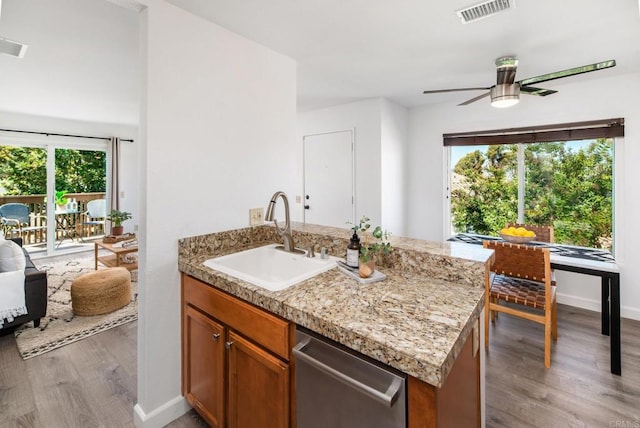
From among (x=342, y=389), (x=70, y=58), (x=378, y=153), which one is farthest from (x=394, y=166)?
(x=70, y=58)

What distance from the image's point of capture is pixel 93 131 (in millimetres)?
A: 5621

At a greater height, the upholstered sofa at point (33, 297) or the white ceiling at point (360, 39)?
the white ceiling at point (360, 39)

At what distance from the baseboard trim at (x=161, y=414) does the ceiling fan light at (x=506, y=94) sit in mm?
3129

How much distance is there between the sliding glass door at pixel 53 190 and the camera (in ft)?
16.8

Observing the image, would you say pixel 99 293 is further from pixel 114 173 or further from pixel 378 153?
pixel 114 173

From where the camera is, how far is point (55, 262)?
494 cm

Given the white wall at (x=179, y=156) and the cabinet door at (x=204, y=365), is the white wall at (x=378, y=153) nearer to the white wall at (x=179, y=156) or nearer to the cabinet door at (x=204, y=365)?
the white wall at (x=179, y=156)

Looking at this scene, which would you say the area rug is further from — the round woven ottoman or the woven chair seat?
the woven chair seat

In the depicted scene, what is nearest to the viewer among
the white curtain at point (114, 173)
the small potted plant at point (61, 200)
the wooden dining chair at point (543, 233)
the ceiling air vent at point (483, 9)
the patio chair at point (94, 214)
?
the ceiling air vent at point (483, 9)

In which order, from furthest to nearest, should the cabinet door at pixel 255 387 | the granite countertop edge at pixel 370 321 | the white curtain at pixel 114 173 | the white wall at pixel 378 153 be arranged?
the white curtain at pixel 114 173 < the white wall at pixel 378 153 < the cabinet door at pixel 255 387 < the granite countertop edge at pixel 370 321

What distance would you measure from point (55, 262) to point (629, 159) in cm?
768

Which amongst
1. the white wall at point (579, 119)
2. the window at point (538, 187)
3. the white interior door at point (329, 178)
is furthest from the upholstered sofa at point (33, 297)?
the window at point (538, 187)

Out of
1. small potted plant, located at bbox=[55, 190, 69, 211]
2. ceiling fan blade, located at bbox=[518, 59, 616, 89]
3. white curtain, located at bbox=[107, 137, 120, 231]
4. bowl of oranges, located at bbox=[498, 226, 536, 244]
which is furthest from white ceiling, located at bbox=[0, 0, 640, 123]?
small potted plant, located at bbox=[55, 190, 69, 211]

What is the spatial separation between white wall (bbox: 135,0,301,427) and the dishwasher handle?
3.36 feet
